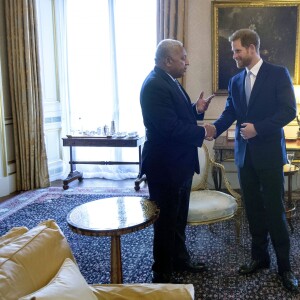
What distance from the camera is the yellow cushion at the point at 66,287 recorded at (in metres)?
0.97

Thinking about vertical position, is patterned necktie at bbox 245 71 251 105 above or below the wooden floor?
above

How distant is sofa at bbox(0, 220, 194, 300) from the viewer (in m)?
0.98

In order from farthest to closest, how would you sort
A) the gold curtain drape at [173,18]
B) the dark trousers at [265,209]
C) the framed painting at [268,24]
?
1. the gold curtain drape at [173,18]
2. the framed painting at [268,24]
3. the dark trousers at [265,209]

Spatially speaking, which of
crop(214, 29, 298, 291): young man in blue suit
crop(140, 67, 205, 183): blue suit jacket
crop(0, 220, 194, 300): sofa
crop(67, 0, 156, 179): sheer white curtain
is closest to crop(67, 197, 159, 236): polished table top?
crop(140, 67, 205, 183): blue suit jacket

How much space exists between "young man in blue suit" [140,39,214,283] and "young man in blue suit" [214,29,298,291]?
24 centimetres

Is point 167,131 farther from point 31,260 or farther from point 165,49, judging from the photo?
point 31,260

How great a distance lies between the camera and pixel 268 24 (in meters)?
4.00

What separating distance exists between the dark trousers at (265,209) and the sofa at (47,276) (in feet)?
3.19

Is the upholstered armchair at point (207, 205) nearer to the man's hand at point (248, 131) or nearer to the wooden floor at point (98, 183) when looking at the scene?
the man's hand at point (248, 131)

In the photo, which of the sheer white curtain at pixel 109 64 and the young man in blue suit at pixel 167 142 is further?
the sheer white curtain at pixel 109 64

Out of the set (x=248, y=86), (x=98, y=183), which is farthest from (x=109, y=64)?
(x=248, y=86)

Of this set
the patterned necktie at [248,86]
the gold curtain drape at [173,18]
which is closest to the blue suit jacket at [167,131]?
the patterned necktie at [248,86]

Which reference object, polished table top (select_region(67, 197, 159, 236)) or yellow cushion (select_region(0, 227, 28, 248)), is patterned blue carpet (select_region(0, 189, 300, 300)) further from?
yellow cushion (select_region(0, 227, 28, 248))

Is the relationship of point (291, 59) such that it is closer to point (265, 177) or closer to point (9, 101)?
point (265, 177)
